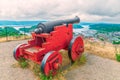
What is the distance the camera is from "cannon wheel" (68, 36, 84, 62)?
320 inches

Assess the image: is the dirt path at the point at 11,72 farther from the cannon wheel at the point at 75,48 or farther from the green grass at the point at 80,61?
the green grass at the point at 80,61

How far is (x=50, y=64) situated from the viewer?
261 inches

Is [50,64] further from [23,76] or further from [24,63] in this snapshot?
[24,63]

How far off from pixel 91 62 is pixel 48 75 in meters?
3.04

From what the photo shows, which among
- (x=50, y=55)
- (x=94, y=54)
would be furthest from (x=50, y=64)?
(x=94, y=54)

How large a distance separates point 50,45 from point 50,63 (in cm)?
91

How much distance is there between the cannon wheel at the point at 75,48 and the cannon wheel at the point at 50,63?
4.22ft

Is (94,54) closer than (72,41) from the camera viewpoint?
No

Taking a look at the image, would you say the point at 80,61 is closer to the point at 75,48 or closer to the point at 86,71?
the point at 75,48

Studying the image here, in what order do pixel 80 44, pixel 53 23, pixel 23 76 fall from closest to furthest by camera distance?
pixel 23 76 → pixel 53 23 → pixel 80 44

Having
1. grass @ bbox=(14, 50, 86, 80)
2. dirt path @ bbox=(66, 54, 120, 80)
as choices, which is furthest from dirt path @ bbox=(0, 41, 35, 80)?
dirt path @ bbox=(66, 54, 120, 80)

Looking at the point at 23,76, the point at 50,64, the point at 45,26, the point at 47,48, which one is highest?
the point at 45,26

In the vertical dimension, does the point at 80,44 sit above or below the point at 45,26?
below

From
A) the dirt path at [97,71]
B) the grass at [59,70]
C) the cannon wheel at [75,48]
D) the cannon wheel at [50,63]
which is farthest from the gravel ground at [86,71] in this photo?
the cannon wheel at [50,63]
